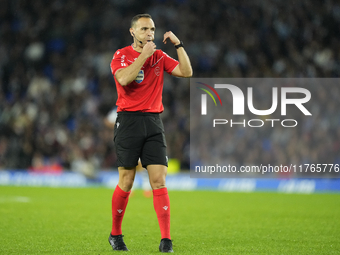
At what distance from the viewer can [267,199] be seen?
40.3 ft

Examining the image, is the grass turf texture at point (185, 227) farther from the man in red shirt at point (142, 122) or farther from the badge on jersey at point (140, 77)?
the badge on jersey at point (140, 77)

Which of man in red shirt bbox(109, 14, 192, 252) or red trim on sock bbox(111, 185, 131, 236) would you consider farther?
red trim on sock bbox(111, 185, 131, 236)

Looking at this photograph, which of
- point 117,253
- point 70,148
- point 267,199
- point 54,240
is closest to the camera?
point 117,253

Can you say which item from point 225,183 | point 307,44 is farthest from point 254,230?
point 307,44

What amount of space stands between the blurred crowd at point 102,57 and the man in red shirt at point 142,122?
1128cm

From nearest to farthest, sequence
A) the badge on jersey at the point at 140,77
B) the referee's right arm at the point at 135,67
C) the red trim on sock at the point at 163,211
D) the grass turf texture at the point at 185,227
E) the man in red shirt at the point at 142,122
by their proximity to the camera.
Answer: the referee's right arm at the point at 135,67
the red trim on sock at the point at 163,211
the man in red shirt at the point at 142,122
the badge on jersey at the point at 140,77
the grass turf texture at the point at 185,227

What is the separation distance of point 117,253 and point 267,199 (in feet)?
26.1

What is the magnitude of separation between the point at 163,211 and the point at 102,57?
17253 millimetres

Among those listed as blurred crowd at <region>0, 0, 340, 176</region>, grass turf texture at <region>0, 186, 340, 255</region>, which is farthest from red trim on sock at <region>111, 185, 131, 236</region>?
blurred crowd at <region>0, 0, 340, 176</region>

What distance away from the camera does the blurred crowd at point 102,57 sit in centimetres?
1861

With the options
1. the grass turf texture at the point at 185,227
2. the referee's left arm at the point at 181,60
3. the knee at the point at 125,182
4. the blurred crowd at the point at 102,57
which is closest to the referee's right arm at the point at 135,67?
the referee's left arm at the point at 181,60

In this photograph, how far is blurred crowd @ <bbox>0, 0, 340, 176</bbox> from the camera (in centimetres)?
1861

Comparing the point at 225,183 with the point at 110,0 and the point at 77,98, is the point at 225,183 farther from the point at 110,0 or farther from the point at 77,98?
the point at 110,0

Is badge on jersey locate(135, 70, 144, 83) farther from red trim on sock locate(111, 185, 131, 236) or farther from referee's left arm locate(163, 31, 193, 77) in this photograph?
red trim on sock locate(111, 185, 131, 236)
